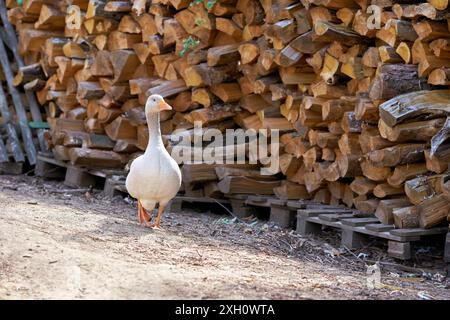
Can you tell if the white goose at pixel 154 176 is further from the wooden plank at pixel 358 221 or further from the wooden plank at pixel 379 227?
the wooden plank at pixel 379 227

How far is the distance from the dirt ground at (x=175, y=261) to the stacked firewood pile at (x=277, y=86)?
0.51 meters

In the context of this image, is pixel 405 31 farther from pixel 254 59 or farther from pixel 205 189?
pixel 205 189

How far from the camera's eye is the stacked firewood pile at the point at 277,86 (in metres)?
5.61

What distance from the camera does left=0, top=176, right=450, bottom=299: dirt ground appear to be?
409cm

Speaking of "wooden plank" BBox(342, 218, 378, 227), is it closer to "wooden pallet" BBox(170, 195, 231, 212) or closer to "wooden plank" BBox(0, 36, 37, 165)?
"wooden pallet" BBox(170, 195, 231, 212)

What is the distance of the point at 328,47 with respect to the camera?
636 centimetres

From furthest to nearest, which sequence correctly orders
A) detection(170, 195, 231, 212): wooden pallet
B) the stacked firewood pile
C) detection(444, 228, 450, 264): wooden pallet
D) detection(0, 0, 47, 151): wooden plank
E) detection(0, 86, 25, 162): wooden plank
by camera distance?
detection(0, 0, 47, 151): wooden plank, detection(0, 86, 25, 162): wooden plank, detection(170, 195, 231, 212): wooden pallet, the stacked firewood pile, detection(444, 228, 450, 264): wooden pallet

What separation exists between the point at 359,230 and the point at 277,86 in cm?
162

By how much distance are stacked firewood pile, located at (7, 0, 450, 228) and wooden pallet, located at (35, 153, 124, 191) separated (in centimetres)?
17

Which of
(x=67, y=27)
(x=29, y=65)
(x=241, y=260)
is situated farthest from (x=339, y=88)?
(x=29, y=65)

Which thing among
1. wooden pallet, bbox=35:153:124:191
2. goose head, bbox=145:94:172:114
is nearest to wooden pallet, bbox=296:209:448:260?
goose head, bbox=145:94:172:114

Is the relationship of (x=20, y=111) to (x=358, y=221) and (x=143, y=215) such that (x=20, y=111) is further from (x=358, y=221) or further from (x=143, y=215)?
(x=358, y=221)

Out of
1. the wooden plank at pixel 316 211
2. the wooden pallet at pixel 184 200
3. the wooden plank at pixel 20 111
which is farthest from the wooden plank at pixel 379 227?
the wooden plank at pixel 20 111

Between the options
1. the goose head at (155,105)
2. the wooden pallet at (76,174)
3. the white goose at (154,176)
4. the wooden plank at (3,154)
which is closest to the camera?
the white goose at (154,176)
